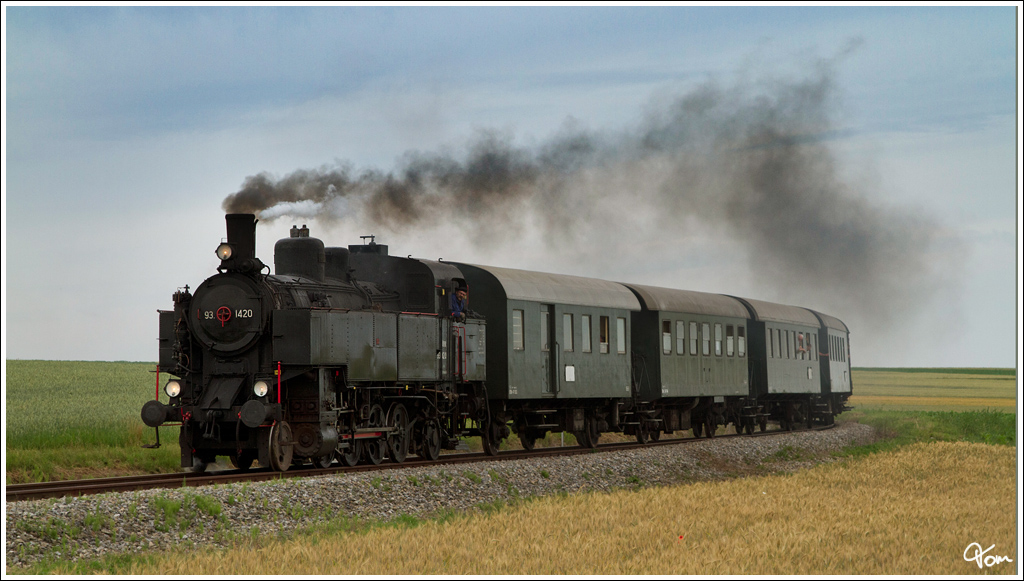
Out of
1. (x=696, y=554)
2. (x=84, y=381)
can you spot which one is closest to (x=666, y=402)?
(x=696, y=554)

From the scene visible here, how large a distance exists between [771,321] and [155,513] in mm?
21326

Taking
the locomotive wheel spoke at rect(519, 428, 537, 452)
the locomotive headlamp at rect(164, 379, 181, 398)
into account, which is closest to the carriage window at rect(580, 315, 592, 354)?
the locomotive wheel spoke at rect(519, 428, 537, 452)

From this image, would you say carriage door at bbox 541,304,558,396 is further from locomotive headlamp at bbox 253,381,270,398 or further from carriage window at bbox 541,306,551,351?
locomotive headlamp at bbox 253,381,270,398

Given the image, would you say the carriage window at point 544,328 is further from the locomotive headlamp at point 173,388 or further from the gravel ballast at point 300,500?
the locomotive headlamp at point 173,388

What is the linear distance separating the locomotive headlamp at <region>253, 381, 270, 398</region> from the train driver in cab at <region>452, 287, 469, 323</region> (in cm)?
402

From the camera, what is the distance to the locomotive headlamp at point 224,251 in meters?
A: 15.0

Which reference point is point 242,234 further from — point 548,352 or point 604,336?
point 604,336

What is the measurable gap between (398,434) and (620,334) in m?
7.19

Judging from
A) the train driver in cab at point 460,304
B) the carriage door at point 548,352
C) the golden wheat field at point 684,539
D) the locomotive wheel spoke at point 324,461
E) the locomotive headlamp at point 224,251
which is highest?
the locomotive headlamp at point 224,251

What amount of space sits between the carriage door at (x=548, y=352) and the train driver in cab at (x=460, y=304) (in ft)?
7.25

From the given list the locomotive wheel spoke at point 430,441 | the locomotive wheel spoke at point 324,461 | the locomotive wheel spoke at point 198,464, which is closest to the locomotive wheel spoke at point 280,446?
the locomotive wheel spoke at point 324,461

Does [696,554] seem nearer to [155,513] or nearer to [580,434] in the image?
[155,513]

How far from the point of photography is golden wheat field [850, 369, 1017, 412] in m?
45.4

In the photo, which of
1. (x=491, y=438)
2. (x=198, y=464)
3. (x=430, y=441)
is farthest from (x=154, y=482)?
(x=491, y=438)
